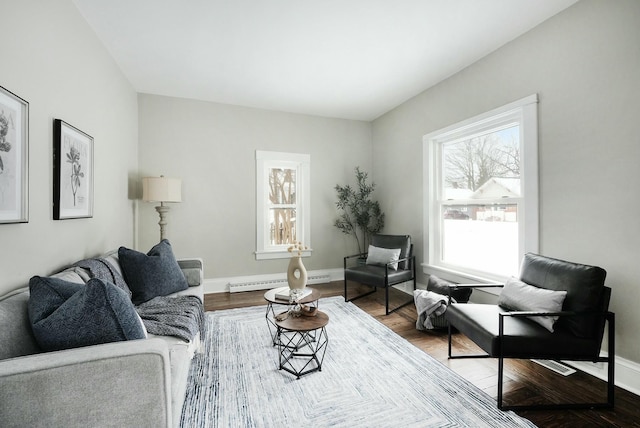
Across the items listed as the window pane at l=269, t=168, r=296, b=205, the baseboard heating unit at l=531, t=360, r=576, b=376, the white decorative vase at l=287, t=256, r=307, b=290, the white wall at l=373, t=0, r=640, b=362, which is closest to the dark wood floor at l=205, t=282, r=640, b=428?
the baseboard heating unit at l=531, t=360, r=576, b=376

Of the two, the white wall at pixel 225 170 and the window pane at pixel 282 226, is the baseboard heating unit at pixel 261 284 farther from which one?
the window pane at pixel 282 226

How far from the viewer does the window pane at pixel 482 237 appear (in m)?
2.85

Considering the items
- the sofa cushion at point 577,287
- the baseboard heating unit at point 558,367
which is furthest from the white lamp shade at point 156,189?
the baseboard heating unit at point 558,367

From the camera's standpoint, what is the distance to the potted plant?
4836 millimetres

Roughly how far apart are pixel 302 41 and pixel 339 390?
2.89 meters

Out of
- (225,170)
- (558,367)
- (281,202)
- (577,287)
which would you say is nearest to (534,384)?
(558,367)

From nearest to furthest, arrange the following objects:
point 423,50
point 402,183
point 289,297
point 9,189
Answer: point 9,189 → point 289,297 → point 423,50 → point 402,183

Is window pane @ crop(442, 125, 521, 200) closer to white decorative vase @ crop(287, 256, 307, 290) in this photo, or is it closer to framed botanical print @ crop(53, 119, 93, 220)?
white decorative vase @ crop(287, 256, 307, 290)

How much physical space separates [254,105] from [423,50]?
8.14 feet

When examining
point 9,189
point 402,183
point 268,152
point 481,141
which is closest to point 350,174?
point 402,183

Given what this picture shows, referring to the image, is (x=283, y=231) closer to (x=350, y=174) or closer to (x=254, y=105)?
(x=350, y=174)

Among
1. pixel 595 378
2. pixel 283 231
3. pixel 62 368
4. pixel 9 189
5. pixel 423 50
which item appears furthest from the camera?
pixel 283 231

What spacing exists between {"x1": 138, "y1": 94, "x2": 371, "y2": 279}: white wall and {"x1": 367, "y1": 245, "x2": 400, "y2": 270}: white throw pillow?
1.02m

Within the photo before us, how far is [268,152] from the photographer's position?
4512mm
